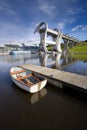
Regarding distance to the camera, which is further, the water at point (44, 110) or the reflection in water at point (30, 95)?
the reflection in water at point (30, 95)

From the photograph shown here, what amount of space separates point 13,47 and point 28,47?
20.1 meters

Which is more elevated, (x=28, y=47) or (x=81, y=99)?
(x=28, y=47)

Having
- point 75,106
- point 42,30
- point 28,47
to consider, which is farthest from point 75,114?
point 28,47

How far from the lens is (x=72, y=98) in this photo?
6.90 m

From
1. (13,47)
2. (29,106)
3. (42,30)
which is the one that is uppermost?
(42,30)

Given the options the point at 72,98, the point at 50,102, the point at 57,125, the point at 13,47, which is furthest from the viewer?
the point at 13,47

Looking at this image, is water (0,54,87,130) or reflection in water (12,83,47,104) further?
reflection in water (12,83,47,104)

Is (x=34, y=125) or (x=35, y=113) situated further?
(x=35, y=113)

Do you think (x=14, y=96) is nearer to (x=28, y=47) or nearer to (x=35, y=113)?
→ (x=35, y=113)

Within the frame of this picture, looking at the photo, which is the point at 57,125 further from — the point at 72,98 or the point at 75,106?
the point at 72,98

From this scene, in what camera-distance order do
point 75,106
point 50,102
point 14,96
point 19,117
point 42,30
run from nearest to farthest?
point 19,117
point 75,106
point 50,102
point 14,96
point 42,30

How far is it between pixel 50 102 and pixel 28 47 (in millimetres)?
112901

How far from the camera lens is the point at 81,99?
6.70 meters

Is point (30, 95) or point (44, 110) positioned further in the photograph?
point (30, 95)
